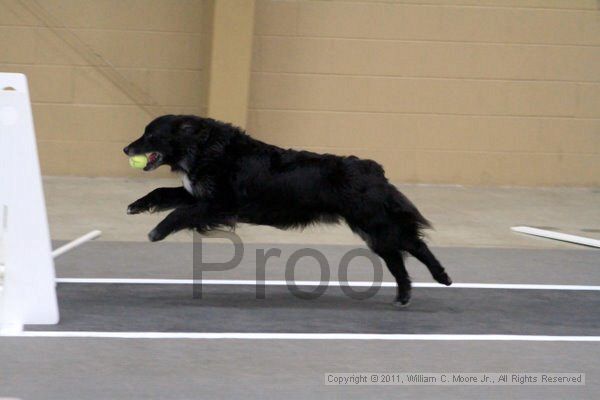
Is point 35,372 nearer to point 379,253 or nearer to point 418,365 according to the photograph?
point 418,365

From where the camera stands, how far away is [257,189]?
21.1 ft

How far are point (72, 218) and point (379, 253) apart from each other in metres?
3.96

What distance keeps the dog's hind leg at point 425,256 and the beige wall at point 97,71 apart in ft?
17.3

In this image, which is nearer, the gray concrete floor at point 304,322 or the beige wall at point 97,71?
the gray concrete floor at point 304,322

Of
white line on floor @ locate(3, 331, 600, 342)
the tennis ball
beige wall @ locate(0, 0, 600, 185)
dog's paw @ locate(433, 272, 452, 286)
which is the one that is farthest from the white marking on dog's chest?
beige wall @ locate(0, 0, 600, 185)

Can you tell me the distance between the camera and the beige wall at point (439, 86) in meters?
11.4

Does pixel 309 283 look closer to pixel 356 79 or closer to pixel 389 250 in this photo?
pixel 389 250

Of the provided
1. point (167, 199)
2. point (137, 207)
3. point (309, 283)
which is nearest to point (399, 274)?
point (309, 283)

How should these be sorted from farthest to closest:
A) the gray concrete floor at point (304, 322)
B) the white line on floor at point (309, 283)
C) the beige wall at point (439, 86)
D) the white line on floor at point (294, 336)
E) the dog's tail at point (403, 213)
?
the beige wall at point (439, 86) → the white line on floor at point (309, 283) → the dog's tail at point (403, 213) → the white line on floor at point (294, 336) → the gray concrete floor at point (304, 322)

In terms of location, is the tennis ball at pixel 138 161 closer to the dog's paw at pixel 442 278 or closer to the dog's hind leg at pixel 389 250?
the dog's hind leg at pixel 389 250

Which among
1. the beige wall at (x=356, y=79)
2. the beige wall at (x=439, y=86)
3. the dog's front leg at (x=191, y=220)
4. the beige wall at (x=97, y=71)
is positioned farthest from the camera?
the beige wall at (x=439, y=86)

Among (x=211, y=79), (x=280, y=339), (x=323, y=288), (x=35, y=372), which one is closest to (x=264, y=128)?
(x=211, y=79)

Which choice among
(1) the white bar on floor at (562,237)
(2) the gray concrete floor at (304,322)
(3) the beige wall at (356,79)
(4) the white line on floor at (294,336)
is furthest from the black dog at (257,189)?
(3) the beige wall at (356,79)

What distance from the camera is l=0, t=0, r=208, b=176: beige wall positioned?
11008 millimetres
